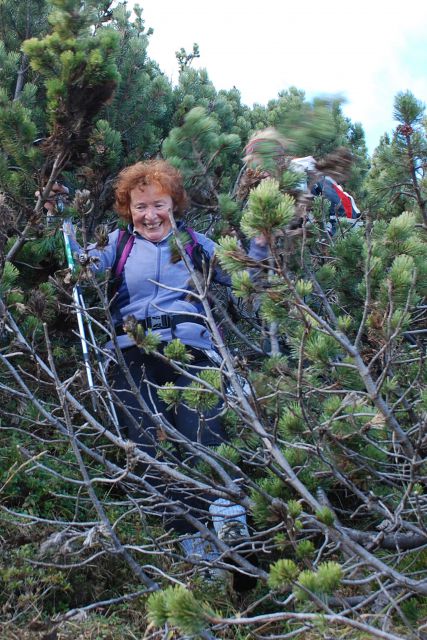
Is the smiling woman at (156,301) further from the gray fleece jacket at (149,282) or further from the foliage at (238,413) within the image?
the foliage at (238,413)

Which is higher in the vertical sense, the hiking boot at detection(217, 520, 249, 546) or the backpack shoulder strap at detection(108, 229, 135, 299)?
the backpack shoulder strap at detection(108, 229, 135, 299)

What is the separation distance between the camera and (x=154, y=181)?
188 inches

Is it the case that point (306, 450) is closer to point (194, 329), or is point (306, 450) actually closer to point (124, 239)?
point (194, 329)

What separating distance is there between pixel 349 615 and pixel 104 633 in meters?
1.11

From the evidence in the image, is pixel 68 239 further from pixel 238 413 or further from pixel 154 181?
pixel 238 413

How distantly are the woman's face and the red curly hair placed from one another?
3cm

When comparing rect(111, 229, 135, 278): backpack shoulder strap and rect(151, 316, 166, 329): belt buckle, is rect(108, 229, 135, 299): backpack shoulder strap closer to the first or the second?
rect(111, 229, 135, 278): backpack shoulder strap

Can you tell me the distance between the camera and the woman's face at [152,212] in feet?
15.6

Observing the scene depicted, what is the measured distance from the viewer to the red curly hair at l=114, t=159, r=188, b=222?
15.5 ft

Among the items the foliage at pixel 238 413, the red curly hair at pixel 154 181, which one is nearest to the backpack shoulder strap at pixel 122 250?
the red curly hair at pixel 154 181

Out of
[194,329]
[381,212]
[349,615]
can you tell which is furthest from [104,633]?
[381,212]

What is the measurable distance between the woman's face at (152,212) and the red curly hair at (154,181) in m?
0.03

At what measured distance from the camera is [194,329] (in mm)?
4434

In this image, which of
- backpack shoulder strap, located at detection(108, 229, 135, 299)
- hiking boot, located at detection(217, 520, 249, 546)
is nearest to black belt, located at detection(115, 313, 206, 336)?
backpack shoulder strap, located at detection(108, 229, 135, 299)
